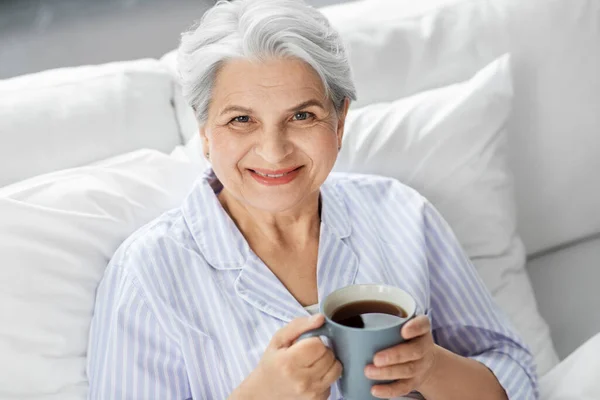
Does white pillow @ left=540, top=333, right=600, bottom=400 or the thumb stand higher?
the thumb

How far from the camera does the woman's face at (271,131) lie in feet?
3.89

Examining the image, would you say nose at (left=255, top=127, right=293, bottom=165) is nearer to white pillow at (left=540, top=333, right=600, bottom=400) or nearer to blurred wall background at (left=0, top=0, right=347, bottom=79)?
white pillow at (left=540, top=333, right=600, bottom=400)

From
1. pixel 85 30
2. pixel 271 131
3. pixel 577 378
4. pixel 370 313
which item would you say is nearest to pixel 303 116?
pixel 271 131

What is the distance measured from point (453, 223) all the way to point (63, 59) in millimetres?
1130

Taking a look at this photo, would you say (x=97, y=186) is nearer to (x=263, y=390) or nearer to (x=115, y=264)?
(x=115, y=264)

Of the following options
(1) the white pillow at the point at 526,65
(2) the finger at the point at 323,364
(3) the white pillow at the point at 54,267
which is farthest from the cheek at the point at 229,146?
(1) the white pillow at the point at 526,65

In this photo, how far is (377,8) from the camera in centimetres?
188

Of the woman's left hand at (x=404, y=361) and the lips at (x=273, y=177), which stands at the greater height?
the lips at (x=273, y=177)

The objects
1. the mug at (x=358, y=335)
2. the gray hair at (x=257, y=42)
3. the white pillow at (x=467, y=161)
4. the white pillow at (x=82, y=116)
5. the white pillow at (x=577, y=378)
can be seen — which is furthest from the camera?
the white pillow at (x=467, y=161)

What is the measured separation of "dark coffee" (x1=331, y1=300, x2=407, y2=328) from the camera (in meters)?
0.98

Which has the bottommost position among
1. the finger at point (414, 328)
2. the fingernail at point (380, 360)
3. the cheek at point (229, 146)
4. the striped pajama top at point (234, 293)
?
the striped pajama top at point (234, 293)

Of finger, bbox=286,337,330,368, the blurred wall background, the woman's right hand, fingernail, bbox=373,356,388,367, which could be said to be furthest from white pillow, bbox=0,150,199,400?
the blurred wall background

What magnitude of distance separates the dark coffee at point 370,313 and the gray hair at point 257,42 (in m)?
0.40

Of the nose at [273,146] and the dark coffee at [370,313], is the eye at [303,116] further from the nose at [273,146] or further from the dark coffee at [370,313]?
the dark coffee at [370,313]
